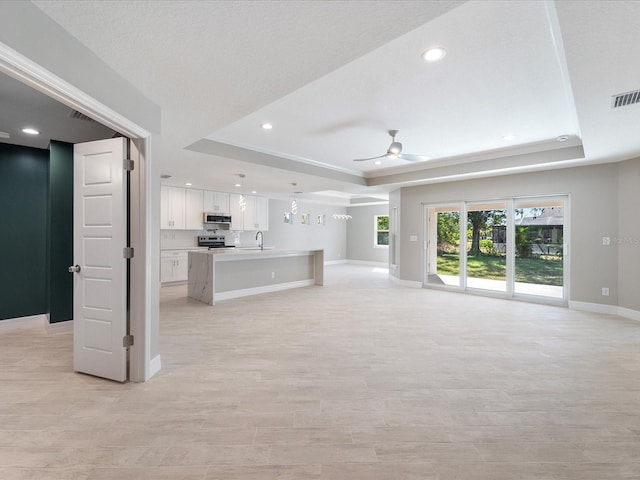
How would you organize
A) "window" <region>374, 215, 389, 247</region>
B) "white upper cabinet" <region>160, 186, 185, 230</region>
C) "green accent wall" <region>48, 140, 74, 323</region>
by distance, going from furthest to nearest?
"window" <region>374, 215, 389, 247</region> < "white upper cabinet" <region>160, 186, 185, 230</region> < "green accent wall" <region>48, 140, 74, 323</region>

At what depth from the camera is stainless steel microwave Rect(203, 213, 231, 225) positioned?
8.68 meters

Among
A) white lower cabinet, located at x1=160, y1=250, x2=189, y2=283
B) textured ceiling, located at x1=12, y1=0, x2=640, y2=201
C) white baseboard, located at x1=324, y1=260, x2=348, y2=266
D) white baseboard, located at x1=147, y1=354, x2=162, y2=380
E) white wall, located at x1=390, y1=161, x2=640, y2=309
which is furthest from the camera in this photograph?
white baseboard, located at x1=324, y1=260, x2=348, y2=266

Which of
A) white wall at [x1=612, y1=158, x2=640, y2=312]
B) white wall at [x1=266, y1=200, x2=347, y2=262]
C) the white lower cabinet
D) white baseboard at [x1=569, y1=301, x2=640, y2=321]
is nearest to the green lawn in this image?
white baseboard at [x1=569, y1=301, x2=640, y2=321]

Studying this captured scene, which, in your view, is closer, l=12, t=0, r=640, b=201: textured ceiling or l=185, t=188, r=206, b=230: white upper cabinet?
l=12, t=0, r=640, b=201: textured ceiling

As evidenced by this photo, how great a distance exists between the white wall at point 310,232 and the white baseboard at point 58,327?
6.76 meters

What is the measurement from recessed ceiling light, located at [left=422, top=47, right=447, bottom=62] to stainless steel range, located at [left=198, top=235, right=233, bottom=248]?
7.64 meters

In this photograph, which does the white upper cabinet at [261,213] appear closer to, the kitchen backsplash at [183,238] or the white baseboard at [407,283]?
the kitchen backsplash at [183,238]

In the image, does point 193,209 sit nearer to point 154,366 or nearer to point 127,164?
point 127,164

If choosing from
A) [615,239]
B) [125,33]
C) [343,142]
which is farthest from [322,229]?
[125,33]

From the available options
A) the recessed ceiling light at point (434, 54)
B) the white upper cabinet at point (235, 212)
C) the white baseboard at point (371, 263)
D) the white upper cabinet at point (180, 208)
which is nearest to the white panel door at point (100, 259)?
the recessed ceiling light at point (434, 54)

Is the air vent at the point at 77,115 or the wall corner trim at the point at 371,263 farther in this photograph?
the wall corner trim at the point at 371,263

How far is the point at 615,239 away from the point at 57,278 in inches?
327

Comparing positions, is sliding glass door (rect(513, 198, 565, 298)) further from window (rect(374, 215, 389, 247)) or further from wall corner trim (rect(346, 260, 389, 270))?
window (rect(374, 215, 389, 247))

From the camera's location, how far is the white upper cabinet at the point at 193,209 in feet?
27.4
